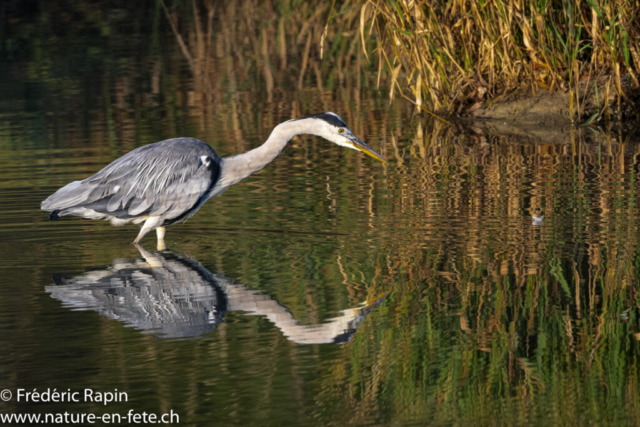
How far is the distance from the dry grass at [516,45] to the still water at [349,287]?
73cm

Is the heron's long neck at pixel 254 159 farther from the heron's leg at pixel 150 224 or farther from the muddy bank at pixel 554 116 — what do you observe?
the muddy bank at pixel 554 116

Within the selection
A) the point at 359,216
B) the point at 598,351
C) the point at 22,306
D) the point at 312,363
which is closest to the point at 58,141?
the point at 359,216

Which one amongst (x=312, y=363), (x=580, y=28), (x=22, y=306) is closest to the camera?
(x=312, y=363)

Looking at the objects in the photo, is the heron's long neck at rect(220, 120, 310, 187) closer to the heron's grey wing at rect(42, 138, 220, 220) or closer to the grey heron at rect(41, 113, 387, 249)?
the grey heron at rect(41, 113, 387, 249)

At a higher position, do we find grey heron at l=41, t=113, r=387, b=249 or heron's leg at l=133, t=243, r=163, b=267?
grey heron at l=41, t=113, r=387, b=249

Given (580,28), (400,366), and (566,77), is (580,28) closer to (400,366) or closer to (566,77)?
(566,77)

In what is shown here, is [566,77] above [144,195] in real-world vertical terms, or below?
above

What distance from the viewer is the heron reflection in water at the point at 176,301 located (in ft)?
18.7

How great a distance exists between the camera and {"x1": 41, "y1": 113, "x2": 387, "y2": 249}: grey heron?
754cm

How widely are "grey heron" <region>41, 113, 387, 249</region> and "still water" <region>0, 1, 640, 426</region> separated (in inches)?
10.9

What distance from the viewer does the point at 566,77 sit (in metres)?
11.6

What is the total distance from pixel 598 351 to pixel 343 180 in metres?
4.51

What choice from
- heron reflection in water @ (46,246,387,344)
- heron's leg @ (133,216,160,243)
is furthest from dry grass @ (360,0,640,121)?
heron reflection in water @ (46,246,387,344)

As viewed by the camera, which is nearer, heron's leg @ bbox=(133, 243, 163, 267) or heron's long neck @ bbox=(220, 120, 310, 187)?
heron's leg @ bbox=(133, 243, 163, 267)
